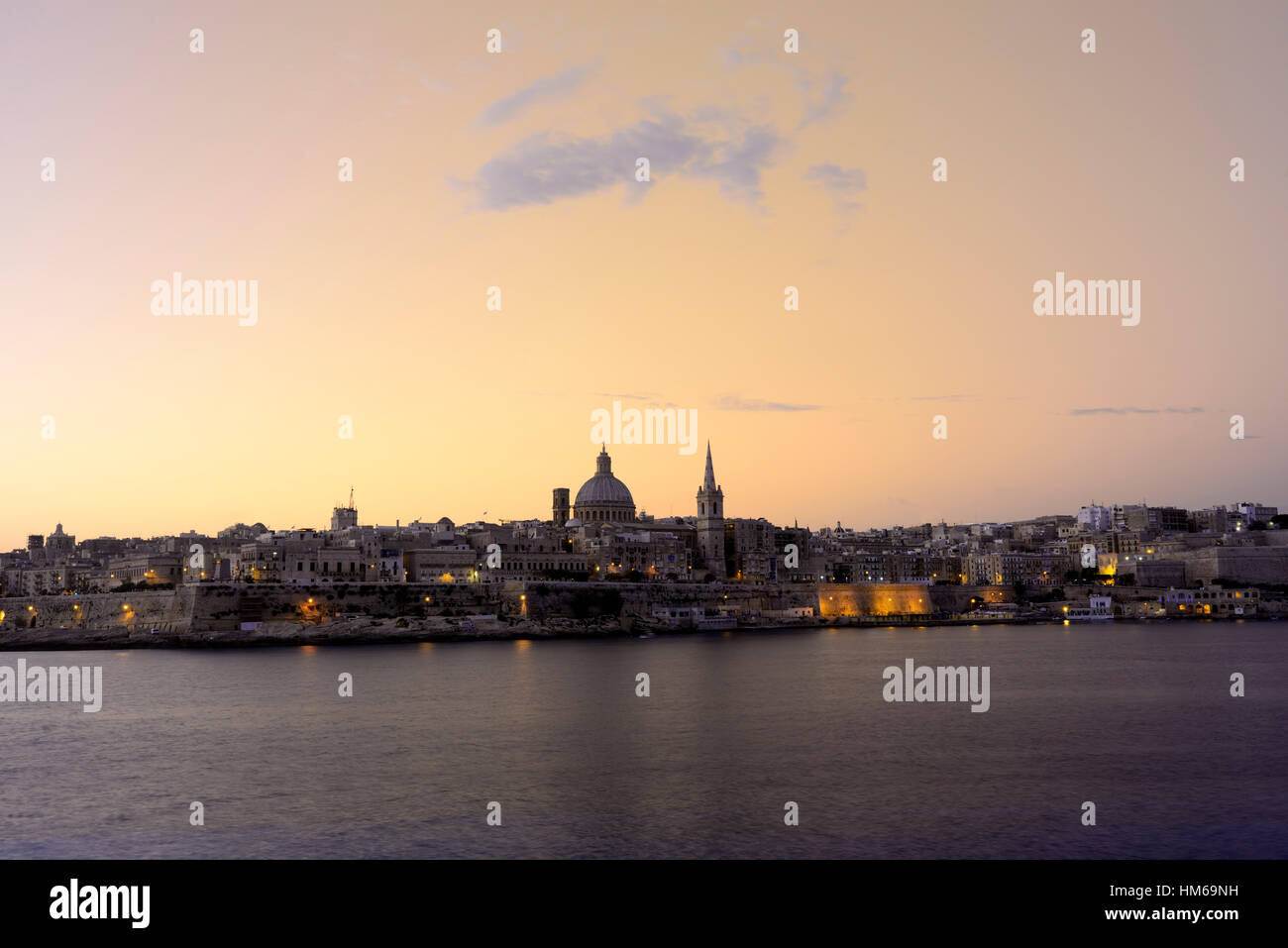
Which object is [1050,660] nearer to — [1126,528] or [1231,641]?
[1231,641]

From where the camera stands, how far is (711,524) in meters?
88.9

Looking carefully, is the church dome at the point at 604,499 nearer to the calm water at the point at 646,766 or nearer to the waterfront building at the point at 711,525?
the waterfront building at the point at 711,525

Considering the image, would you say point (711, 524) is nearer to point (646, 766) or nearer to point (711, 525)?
point (711, 525)

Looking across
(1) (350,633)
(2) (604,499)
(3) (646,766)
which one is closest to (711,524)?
(2) (604,499)

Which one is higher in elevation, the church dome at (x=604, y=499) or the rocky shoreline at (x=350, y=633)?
the church dome at (x=604, y=499)

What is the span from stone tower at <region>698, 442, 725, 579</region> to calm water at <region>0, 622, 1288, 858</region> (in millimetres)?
51330

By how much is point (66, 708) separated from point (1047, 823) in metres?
23.7

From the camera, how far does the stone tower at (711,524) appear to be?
8755 centimetres

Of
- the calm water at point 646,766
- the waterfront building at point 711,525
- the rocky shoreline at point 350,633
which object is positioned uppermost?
the waterfront building at point 711,525

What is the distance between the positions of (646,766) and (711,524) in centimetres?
7054

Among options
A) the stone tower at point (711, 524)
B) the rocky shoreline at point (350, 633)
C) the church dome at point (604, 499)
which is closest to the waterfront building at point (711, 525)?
the stone tower at point (711, 524)

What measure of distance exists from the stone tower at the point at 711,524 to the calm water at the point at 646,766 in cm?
5133

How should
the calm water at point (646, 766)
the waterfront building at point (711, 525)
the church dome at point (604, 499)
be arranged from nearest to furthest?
the calm water at point (646, 766) → the waterfront building at point (711, 525) → the church dome at point (604, 499)
